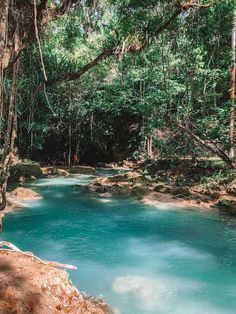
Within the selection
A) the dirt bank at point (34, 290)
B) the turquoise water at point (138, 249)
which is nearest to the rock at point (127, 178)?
the turquoise water at point (138, 249)

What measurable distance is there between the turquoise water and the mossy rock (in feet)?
13.0

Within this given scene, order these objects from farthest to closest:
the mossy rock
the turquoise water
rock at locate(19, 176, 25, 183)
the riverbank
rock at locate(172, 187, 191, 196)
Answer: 1. the mossy rock
2. rock at locate(19, 176, 25, 183)
3. rock at locate(172, 187, 191, 196)
4. the riverbank
5. the turquoise water

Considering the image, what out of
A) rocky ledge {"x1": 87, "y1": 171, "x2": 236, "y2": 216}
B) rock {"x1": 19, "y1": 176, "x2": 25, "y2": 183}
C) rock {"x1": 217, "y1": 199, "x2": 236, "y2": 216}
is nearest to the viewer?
rock {"x1": 217, "y1": 199, "x2": 236, "y2": 216}

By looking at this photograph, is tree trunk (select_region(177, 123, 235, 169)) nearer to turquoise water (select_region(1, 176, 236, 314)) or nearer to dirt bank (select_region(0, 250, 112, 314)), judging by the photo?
turquoise water (select_region(1, 176, 236, 314))

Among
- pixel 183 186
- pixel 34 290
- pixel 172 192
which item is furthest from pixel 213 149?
pixel 34 290

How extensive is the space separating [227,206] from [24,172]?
802 centimetres

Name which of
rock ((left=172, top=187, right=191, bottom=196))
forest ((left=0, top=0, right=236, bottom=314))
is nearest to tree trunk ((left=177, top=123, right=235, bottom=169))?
forest ((left=0, top=0, right=236, bottom=314))

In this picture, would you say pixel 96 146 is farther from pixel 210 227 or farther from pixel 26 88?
pixel 210 227

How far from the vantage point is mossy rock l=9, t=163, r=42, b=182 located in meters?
12.9

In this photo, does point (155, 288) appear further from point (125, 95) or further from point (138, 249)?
point (125, 95)

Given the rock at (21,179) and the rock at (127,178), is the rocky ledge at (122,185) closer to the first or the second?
the rock at (127,178)

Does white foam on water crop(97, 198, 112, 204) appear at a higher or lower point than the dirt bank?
lower

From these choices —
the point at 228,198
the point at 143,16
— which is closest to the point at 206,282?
the point at 228,198

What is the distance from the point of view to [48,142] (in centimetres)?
1989
